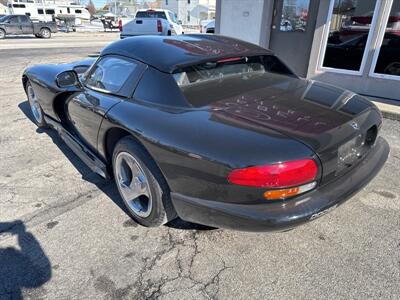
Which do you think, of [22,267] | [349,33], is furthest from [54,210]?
[349,33]

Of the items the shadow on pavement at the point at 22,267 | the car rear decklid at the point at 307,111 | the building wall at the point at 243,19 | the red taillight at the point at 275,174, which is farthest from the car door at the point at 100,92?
the building wall at the point at 243,19

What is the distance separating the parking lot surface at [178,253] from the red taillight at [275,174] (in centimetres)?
72

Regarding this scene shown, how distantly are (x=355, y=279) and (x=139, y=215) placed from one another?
1662 millimetres

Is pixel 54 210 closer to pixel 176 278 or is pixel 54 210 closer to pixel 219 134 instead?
pixel 176 278

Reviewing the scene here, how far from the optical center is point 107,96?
2.85 meters

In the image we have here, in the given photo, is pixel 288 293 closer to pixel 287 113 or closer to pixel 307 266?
pixel 307 266

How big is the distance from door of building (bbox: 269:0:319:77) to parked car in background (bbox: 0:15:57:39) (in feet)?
72.5

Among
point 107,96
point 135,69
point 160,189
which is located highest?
point 135,69

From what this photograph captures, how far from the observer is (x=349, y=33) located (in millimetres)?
6320

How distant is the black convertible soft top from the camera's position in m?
2.54

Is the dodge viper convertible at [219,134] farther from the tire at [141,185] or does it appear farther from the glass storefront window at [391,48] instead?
the glass storefront window at [391,48]

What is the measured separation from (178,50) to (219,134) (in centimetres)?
111

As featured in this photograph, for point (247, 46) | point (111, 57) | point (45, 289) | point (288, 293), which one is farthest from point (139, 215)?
point (247, 46)

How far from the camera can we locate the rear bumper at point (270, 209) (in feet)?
6.12
